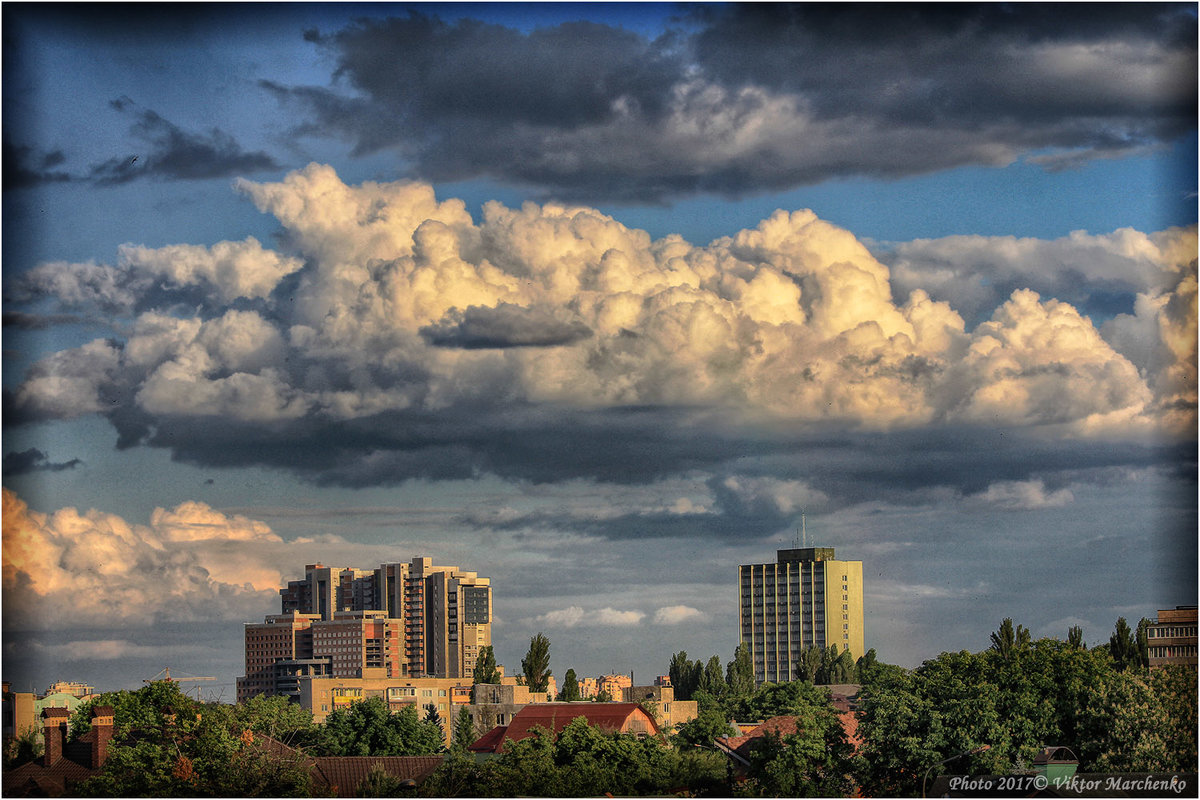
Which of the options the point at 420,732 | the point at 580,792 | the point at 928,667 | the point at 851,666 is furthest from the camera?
the point at 851,666

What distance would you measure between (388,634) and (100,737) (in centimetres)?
11261

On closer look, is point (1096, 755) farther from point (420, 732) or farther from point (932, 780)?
point (420, 732)

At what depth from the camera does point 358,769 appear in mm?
48094

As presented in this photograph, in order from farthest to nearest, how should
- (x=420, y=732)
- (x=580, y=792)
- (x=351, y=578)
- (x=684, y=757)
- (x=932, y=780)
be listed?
(x=351, y=578) → (x=420, y=732) → (x=684, y=757) → (x=580, y=792) → (x=932, y=780)

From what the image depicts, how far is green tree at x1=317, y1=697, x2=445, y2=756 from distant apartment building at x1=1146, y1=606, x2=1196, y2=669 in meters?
32.9

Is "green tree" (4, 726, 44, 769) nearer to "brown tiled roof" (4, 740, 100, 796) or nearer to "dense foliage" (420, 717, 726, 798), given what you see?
"brown tiled roof" (4, 740, 100, 796)

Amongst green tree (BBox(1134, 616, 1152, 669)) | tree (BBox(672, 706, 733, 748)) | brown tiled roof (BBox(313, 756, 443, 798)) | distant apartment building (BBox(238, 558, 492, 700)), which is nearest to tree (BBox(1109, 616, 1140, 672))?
green tree (BBox(1134, 616, 1152, 669))

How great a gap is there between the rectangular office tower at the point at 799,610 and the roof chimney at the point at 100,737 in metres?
123

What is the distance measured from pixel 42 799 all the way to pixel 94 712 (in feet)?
17.4

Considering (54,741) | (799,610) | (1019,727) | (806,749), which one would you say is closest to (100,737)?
(54,741)

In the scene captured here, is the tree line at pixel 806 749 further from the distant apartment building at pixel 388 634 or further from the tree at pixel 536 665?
the distant apartment building at pixel 388 634

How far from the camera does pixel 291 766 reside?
143 ft

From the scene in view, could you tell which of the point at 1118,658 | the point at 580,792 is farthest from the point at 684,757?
the point at 1118,658

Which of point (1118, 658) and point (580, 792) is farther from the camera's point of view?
point (1118, 658)
